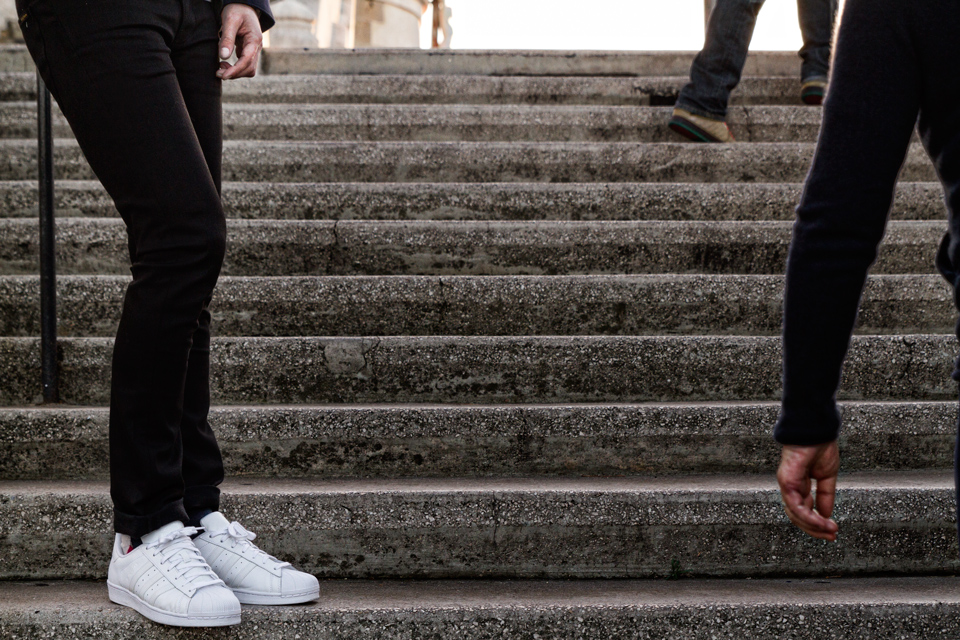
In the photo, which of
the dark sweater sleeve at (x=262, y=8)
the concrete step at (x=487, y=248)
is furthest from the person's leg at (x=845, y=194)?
the concrete step at (x=487, y=248)

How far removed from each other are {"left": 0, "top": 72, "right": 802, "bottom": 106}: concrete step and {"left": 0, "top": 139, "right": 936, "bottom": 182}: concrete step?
0.82 metres

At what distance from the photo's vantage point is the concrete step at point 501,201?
292cm

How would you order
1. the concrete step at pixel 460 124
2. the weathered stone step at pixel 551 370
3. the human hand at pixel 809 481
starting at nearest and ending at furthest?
the human hand at pixel 809 481 < the weathered stone step at pixel 551 370 < the concrete step at pixel 460 124

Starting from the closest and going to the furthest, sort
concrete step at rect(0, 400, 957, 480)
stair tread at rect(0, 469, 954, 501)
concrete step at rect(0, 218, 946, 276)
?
stair tread at rect(0, 469, 954, 501) < concrete step at rect(0, 400, 957, 480) < concrete step at rect(0, 218, 946, 276)

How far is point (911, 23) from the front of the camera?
0.78 m

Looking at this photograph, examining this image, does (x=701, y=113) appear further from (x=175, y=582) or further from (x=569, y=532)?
(x=175, y=582)

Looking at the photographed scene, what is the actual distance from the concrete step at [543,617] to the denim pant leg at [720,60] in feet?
7.79

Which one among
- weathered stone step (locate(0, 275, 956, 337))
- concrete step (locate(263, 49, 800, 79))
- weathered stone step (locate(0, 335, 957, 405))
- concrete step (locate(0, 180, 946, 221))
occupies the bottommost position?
weathered stone step (locate(0, 335, 957, 405))

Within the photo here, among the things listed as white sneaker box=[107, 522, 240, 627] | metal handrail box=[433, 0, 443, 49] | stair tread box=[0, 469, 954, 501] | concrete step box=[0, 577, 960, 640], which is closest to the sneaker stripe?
stair tread box=[0, 469, 954, 501]

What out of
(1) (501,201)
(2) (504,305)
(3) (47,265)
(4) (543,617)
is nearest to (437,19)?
(1) (501,201)

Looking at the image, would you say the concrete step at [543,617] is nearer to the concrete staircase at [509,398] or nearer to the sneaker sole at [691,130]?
the concrete staircase at [509,398]

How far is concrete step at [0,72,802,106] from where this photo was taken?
13.1 ft

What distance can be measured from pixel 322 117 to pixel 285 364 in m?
1.79

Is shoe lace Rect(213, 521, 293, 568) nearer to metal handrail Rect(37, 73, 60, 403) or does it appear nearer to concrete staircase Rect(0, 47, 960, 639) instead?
concrete staircase Rect(0, 47, 960, 639)
